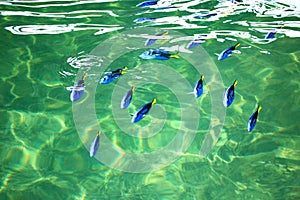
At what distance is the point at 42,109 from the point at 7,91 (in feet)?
1.84

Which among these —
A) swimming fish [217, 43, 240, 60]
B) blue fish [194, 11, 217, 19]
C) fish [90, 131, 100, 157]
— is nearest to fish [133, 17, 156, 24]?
blue fish [194, 11, 217, 19]

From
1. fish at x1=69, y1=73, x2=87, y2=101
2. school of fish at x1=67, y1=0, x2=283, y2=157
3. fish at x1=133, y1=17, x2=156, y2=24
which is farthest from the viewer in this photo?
fish at x1=133, y1=17, x2=156, y2=24

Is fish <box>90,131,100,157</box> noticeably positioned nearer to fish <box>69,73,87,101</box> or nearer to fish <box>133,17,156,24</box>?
fish <box>69,73,87,101</box>

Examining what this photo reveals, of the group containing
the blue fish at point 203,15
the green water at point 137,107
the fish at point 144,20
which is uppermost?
the fish at point 144,20

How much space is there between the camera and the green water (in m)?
3.13

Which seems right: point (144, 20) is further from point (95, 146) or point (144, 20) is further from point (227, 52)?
point (95, 146)

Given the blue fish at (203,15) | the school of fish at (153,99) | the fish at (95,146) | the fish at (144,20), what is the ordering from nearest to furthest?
the fish at (95,146) → the school of fish at (153,99) → the fish at (144,20) → the blue fish at (203,15)

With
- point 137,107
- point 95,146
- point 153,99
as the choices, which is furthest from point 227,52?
point 95,146

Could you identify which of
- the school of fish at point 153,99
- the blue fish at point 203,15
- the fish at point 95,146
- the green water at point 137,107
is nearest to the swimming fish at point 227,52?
the school of fish at point 153,99

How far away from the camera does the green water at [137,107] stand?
123 inches

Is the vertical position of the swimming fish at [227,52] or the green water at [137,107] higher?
the swimming fish at [227,52]

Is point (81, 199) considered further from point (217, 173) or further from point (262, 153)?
point (262, 153)

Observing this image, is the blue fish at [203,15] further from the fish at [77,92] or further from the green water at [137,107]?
the fish at [77,92]

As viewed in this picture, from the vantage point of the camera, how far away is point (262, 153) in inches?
136
